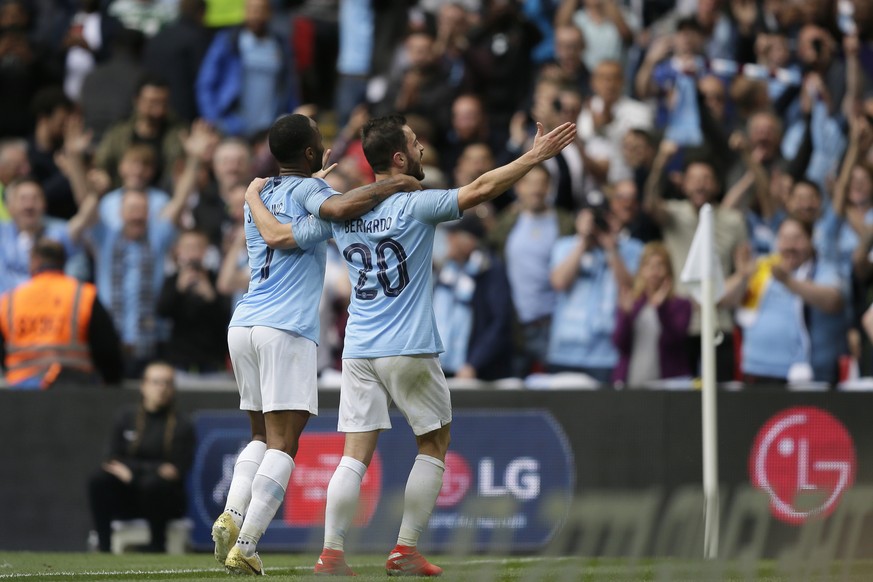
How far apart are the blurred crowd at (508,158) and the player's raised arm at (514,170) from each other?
5.37m

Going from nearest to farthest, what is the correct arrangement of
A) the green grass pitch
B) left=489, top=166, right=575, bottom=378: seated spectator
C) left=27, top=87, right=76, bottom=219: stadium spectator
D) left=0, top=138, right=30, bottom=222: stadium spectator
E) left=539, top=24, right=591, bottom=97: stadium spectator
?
the green grass pitch, left=489, top=166, right=575, bottom=378: seated spectator, left=0, top=138, right=30, bottom=222: stadium spectator, left=539, top=24, right=591, bottom=97: stadium spectator, left=27, top=87, right=76, bottom=219: stadium spectator

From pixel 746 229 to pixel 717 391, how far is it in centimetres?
193

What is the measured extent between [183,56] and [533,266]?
18.4ft

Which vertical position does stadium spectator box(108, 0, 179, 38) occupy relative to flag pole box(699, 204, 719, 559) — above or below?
above

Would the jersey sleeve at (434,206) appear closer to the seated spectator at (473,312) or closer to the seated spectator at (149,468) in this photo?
the seated spectator at (149,468)

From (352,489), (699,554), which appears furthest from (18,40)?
(699,554)

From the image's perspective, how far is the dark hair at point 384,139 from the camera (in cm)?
849

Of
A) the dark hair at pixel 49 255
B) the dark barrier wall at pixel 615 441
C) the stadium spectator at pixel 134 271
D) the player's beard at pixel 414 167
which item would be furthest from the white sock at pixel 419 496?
the stadium spectator at pixel 134 271

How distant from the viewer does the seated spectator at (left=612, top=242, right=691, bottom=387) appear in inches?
526

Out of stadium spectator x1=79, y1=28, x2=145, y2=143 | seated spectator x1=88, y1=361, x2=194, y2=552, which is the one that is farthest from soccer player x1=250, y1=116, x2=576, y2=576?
stadium spectator x1=79, y1=28, x2=145, y2=143

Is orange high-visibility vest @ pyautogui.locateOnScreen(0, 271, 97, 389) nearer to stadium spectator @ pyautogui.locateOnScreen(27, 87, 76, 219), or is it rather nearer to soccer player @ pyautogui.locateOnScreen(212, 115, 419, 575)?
stadium spectator @ pyautogui.locateOnScreen(27, 87, 76, 219)

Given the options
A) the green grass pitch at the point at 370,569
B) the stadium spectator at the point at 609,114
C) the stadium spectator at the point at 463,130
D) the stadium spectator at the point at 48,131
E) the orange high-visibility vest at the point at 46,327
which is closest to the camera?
the green grass pitch at the point at 370,569

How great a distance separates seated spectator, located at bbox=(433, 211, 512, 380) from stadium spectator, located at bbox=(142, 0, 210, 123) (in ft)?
16.1

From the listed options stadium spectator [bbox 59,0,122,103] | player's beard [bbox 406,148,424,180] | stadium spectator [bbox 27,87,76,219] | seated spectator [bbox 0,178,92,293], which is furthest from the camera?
stadium spectator [bbox 59,0,122,103]
